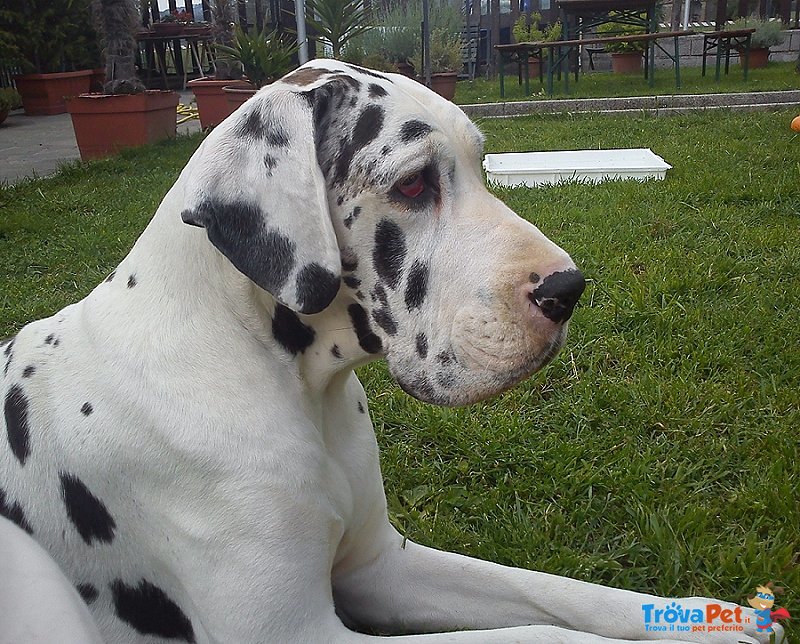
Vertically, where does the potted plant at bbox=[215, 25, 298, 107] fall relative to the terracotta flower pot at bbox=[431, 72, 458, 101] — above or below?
above

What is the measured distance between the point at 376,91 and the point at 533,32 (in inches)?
699

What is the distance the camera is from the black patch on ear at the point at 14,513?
2.06 metres

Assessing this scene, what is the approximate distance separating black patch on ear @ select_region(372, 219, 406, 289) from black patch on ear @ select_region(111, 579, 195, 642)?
3.16 ft

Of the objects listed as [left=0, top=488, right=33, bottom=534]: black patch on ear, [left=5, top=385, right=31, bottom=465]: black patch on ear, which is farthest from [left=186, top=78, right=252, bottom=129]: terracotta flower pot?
[left=0, top=488, right=33, bottom=534]: black patch on ear

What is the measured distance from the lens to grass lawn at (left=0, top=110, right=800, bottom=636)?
8.96 feet

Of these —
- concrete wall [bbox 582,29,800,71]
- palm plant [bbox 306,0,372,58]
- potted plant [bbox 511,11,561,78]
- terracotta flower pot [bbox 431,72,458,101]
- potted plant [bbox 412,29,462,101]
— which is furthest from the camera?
concrete wall [bbox 582,29,800,71]

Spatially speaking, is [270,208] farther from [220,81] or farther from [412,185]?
[220,81]

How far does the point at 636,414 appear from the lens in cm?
343

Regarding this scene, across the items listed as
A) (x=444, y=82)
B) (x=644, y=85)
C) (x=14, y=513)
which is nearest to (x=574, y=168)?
(x=14, y=513)

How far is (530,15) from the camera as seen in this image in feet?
66.7

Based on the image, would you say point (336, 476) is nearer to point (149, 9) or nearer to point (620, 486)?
point (620, 486)

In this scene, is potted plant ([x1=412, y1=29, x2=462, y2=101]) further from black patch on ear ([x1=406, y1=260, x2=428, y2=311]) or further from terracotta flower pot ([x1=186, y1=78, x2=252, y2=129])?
black patch on ear ([x1=406, y1=260, x2=428, y2=311])

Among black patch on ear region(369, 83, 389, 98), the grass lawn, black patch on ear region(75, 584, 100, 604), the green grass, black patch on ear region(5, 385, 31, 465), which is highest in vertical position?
black patch on ear region(369, 83, 389, 98)

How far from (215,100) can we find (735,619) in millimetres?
9802
